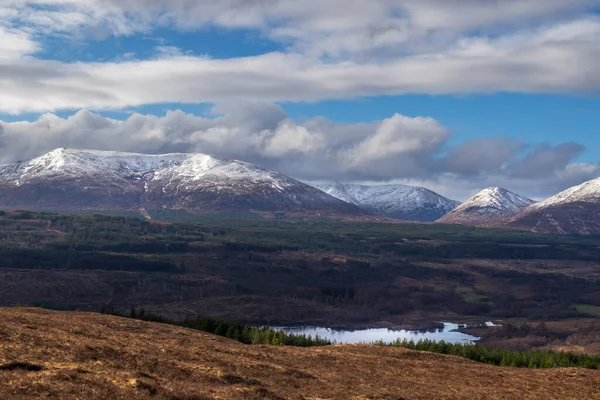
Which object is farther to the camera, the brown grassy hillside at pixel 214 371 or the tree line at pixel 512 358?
the tree line at pixel 512 358

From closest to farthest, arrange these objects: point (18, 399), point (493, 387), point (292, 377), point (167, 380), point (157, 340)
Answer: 1. point (18, 399)
2. point (167, 380)
3. point (292, 377)
4. point (493, 387)
5. point (157, 340)

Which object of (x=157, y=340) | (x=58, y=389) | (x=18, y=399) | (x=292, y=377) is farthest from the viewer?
(x=157, y=340)

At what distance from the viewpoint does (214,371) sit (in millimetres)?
63281

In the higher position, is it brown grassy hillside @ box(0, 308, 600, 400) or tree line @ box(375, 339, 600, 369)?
brown grassy hillside @ box(0, 308, 600, 400)

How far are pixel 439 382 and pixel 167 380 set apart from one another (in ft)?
95.2

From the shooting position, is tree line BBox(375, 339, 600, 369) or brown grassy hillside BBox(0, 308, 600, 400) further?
tree line BBox(375, 339, 600, 369)

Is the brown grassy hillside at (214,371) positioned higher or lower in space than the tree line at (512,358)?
higher

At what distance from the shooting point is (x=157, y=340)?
7950 cm

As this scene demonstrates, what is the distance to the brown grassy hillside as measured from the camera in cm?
5231

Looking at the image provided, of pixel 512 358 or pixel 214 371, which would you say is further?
pixel 512 358

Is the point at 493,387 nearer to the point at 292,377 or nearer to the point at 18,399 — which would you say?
the point at 292,377

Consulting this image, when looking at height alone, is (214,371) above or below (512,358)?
above

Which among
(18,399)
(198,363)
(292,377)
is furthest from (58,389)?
(292,377)

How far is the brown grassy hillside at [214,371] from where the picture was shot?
5231cm
